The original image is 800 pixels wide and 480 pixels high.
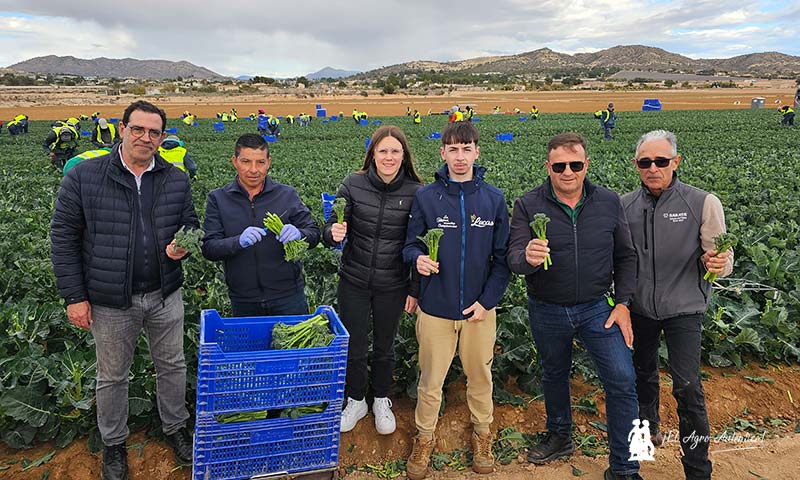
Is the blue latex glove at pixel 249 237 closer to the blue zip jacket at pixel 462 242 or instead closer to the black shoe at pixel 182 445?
the blue zip jacket at pixel 462 242

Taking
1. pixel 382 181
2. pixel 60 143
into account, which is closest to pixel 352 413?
pixel 382 181

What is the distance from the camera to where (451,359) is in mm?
3904

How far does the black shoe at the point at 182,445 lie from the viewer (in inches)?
154

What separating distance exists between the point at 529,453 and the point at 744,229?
24.1 ft

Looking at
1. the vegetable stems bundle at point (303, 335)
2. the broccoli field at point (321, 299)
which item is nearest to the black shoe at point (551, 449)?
the broccoli field at point (321, 299)

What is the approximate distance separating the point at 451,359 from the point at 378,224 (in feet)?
3.96

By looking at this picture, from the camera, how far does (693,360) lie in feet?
11.6

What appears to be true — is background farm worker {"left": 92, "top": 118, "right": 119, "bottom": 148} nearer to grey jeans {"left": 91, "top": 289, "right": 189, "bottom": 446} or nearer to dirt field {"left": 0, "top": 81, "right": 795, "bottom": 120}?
grey jeans {"left": 91, "top": 289, "right": 189, "bottom": 446}

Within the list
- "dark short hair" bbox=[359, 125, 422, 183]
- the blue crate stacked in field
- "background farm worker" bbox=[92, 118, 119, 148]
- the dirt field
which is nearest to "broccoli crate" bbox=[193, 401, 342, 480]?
the blue crate stacked in field

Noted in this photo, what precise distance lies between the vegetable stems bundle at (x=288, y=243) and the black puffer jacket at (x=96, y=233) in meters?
0.93

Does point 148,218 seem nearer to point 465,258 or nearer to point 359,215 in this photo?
point 359,215

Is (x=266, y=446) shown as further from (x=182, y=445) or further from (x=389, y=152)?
(x=389, y=152)

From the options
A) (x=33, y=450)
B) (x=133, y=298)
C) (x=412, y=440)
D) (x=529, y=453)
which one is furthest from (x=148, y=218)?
(x=529, y=453)

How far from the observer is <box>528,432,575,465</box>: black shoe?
13.2 ft
